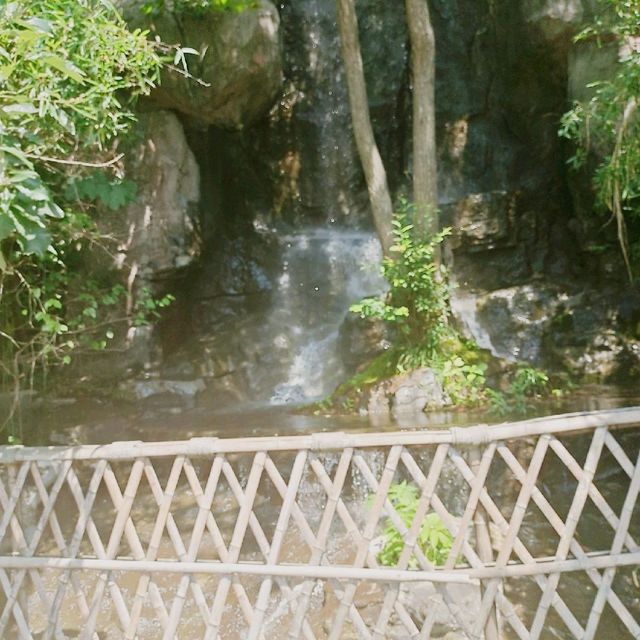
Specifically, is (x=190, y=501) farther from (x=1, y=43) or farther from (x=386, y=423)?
(x=1, y=43)

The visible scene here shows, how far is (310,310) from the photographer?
1020 cm

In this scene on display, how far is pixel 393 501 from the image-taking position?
405 centimetres

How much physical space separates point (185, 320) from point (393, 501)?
596 centimetres

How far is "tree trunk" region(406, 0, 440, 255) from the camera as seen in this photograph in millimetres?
7393

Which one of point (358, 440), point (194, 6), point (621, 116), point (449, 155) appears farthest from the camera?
point (449, 155)

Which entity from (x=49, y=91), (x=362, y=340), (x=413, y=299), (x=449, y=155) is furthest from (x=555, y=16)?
(x=49, y=91)

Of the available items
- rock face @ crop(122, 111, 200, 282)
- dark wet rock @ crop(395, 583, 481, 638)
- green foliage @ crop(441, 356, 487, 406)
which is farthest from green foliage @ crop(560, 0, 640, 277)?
rock face @ crop(122, 111, 200, 282)

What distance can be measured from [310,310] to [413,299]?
2996 mm

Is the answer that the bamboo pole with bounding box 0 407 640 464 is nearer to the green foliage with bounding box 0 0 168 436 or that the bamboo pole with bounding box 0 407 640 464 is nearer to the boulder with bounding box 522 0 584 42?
the green foliage with bounding box 0 0 168 436

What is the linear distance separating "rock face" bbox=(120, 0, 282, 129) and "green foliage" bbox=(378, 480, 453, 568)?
20.1 ft

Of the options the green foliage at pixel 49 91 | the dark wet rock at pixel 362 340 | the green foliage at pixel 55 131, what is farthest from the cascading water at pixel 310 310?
the green foliage at pixel 49 91

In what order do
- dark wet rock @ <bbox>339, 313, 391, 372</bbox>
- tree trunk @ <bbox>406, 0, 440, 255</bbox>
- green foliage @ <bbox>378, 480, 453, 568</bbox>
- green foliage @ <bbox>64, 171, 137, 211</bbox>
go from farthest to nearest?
dark wet rock @ <bbox>339, 313, 391, 372</bbox> < tree trunk @ <bbox>406, 0, 440, 255</bbox> < green foliage @ <bbox>64, 171, 137, 211</bbox> < green foliage @ <bbox>378, 480, 453, 568</bbox>

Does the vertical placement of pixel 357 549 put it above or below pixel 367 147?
below

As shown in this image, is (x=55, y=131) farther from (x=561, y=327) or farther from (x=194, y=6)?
(x=561, y=327)
